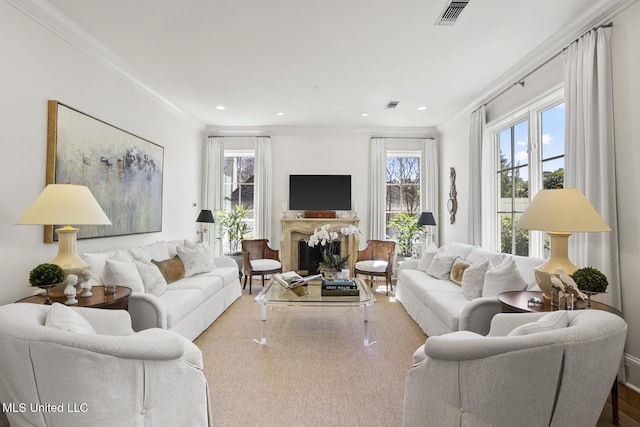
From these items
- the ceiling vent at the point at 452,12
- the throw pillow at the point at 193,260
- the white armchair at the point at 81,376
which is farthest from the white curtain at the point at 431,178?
the white armchair at the point at 81,376

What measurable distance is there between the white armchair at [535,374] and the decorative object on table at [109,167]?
2.65 meters

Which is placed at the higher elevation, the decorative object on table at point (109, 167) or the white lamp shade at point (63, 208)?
the decorative object on table at point (109, 167)

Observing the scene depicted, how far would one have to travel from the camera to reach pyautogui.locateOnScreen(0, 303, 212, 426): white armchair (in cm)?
135

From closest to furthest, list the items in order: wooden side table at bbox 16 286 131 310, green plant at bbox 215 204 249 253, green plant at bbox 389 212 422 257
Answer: wooden side table at bbox 16 286 131 310 → green plant at bbox 389 212 422 257 → green plant at bbox 215 204 249 253

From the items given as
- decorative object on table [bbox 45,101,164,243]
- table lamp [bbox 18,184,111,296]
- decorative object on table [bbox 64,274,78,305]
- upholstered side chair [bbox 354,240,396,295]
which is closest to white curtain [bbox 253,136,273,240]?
upholstered side chair [bbox 354,240,396,295]

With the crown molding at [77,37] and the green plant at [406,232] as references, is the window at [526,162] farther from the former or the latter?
the crown molding at [77,37]

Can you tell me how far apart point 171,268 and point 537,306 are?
3.74m

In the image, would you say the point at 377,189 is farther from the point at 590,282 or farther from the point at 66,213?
the point at 66,213

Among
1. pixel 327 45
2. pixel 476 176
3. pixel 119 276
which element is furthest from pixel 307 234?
pixel 119 276

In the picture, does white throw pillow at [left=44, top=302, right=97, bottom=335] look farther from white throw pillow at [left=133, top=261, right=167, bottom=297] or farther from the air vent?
the air vent

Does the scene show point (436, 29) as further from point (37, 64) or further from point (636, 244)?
point (37, 64)

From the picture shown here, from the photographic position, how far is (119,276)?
294 cm

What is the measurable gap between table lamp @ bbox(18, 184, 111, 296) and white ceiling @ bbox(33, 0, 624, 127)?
1.61m

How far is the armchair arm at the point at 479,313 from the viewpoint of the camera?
2789 millimetres
